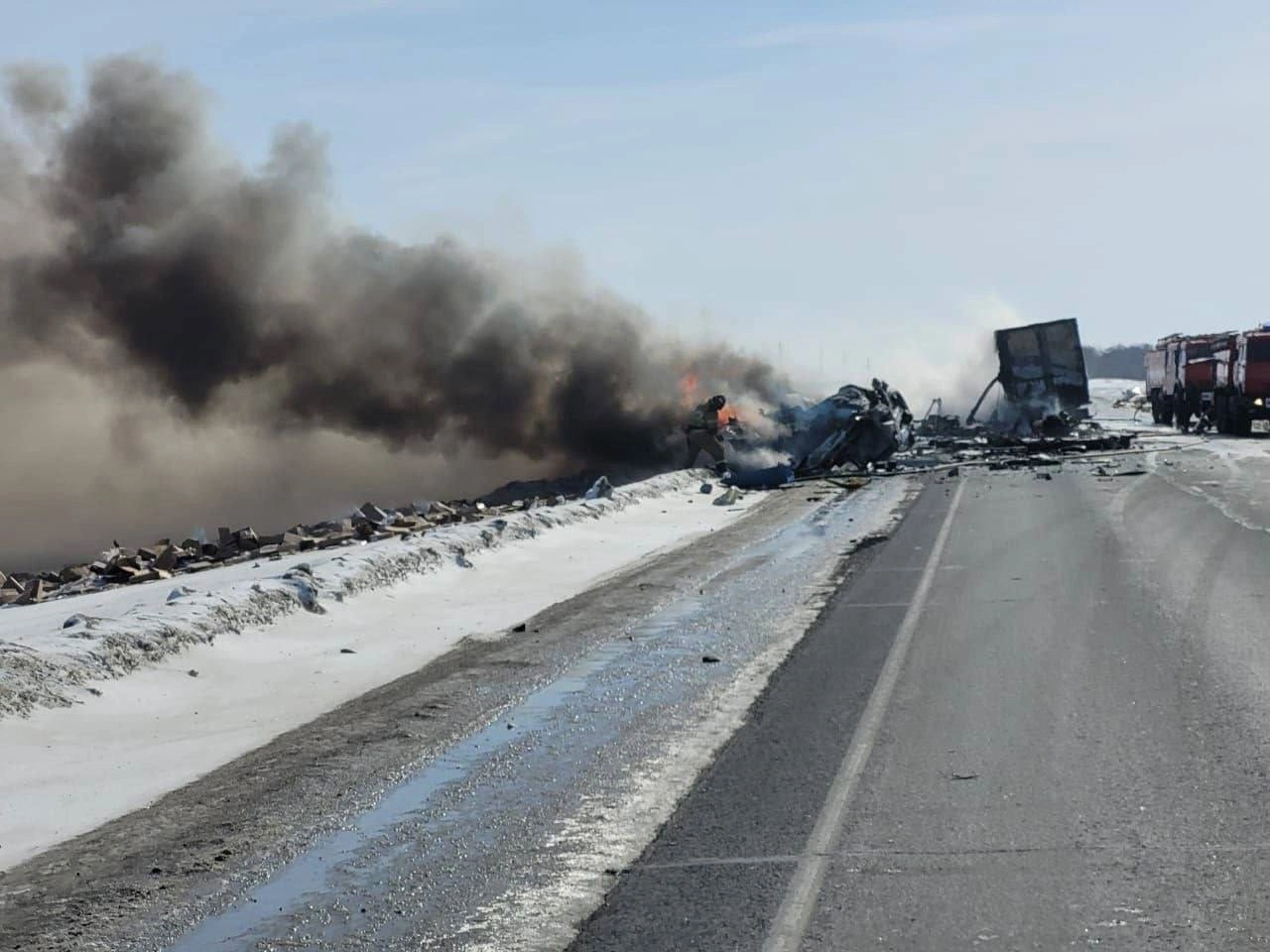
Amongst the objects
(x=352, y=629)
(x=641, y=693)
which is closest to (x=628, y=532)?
(x=352, y=629)

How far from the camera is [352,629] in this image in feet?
49.3

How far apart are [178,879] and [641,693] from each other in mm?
4329

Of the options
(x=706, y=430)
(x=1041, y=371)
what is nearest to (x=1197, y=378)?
(x=1041, y=371)

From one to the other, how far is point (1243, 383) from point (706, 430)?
55.9ft

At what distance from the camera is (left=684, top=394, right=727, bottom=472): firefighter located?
1518 inches

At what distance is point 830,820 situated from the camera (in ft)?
24.1

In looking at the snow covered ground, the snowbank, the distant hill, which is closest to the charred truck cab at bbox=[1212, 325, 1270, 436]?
the snowbank

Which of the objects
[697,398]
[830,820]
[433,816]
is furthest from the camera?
[697,398]

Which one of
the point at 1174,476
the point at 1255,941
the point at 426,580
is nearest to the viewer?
the point at 1255,941

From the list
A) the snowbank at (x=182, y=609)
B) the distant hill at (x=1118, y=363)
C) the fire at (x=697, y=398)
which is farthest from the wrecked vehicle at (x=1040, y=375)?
the distant hill at (x=1118, y=363)

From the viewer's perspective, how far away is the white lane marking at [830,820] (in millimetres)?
5891

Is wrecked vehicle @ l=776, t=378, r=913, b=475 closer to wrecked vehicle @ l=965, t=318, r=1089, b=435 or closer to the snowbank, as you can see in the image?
wrecked vehicle @ l=965, t=318, r=1089, b=435

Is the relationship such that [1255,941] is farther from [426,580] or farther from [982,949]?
[426,580]

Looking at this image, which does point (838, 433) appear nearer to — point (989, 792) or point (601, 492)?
point (601, 492)
